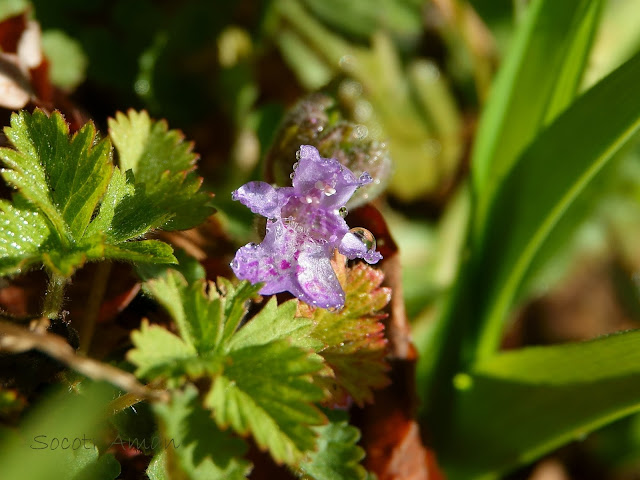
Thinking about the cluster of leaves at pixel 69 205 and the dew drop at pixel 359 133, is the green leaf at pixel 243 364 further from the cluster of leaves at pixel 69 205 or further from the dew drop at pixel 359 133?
the dew drop at pixel 359 133

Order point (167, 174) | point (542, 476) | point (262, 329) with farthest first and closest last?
point (542, 476)
point (167, 174)
point (262, 329)

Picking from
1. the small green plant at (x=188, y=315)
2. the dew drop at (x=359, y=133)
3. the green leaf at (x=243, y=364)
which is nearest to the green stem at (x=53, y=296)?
the small green plant at (x=188, y=315)

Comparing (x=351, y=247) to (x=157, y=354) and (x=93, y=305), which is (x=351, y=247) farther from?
(x=93, y=305)

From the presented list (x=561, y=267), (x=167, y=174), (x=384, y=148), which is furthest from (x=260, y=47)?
(x=561, y=267)

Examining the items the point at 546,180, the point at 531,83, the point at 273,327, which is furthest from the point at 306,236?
Result: the point at 531,83

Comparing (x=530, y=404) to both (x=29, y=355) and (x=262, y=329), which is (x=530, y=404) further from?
(x=29, y=355)

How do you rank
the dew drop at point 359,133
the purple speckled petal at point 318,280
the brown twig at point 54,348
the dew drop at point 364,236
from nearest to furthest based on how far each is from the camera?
1. the brown twig at point 54,348
2. the purple speckled petal at point 318,280
3. the dew drop at point 364,236
4. the dew drop at point 359,133
